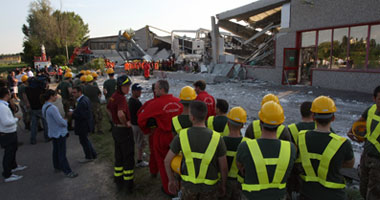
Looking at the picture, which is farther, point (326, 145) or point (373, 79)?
point (373, 79)

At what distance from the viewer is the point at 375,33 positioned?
10680mm

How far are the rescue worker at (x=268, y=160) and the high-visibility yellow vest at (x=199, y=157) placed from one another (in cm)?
33

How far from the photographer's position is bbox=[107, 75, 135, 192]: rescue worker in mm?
3805

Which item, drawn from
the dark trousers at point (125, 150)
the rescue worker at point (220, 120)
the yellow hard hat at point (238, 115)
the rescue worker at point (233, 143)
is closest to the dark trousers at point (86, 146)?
the dark trousers at point (125, 150)

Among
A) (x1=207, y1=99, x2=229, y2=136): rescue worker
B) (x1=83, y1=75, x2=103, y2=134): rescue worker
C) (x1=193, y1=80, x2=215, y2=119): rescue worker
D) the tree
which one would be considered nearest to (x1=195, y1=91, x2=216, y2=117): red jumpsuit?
(x1=193, y1=80, x2=215, y2=119): rescue worker

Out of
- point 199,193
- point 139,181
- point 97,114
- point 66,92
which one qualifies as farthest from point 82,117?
point 199,193

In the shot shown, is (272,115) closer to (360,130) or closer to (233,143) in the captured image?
(233,143)

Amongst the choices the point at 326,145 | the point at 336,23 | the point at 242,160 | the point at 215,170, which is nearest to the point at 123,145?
the point at 215,170

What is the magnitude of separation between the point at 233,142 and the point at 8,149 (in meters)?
4.17

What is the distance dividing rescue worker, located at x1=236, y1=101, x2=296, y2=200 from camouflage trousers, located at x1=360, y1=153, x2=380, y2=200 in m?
1.52

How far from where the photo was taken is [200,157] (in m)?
2.32

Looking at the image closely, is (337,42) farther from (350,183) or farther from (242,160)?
(242,160)

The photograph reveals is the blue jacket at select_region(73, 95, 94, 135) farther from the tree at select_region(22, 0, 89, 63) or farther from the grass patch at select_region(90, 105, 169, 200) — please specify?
the tree at select_region(22, 0, 89, 63)

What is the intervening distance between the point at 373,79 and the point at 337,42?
Answer: 2700 millimetres
